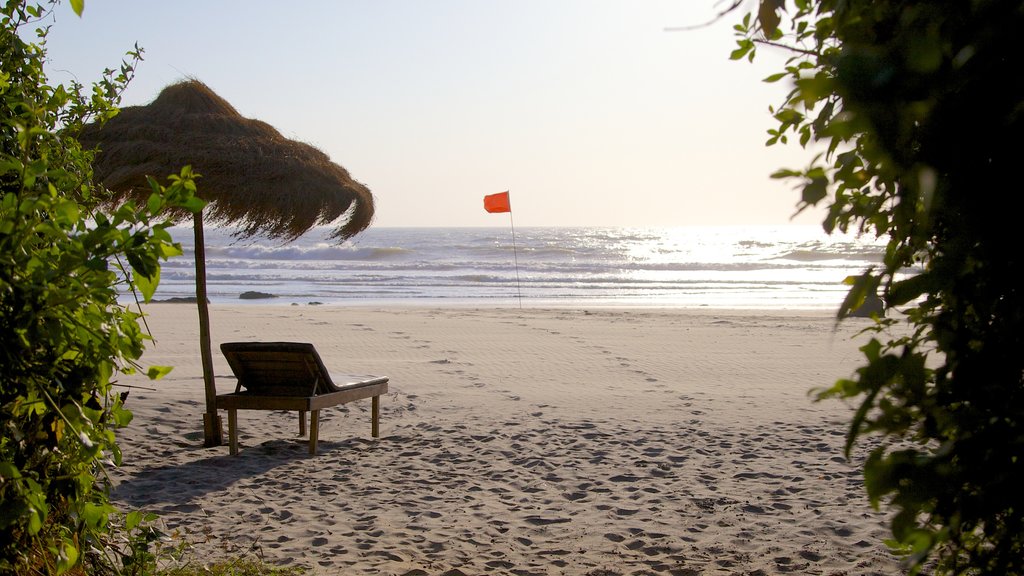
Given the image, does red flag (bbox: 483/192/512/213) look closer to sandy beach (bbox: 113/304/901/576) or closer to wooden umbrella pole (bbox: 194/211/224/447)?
sandy beach (bbox: 113/304/901/576)

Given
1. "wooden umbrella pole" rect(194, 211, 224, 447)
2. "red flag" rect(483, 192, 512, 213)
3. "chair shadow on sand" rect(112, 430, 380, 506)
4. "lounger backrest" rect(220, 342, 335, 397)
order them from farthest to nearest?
"red flag" rect(483, 192, 512, 213) → "wooden umbrella pole" rect(194, 211, 224, 447) → "lounger backrest" rect(220, 342, 335, 397) → "chair shadow on sand" rect(112, 430, 380, 506)

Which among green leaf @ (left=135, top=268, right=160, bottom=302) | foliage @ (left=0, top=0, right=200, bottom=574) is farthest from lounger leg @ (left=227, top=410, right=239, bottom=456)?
green leaf @ (left=135, top=268, right=160, bottom=302)

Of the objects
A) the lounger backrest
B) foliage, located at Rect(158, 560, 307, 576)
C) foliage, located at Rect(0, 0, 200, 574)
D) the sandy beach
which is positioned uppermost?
foliage, located at Rect(0, 0, 200, 574)

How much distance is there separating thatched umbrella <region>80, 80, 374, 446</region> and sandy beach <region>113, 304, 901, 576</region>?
1.16 m

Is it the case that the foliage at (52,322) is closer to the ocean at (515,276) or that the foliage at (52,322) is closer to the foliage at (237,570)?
the foliage at (237,570)

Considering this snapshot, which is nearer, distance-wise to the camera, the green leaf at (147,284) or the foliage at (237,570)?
the green leaf at (147,284)

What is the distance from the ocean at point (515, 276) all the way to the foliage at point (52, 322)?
574 inches

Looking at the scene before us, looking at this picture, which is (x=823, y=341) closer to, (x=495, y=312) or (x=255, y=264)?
(x=495, y=312)

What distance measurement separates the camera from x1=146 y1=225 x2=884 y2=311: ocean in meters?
24.5

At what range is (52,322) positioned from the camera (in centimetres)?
155

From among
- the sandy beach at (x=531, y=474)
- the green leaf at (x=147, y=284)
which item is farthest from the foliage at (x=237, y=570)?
the green leaf at (x=147, y=284)

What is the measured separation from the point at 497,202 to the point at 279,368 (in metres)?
13.5

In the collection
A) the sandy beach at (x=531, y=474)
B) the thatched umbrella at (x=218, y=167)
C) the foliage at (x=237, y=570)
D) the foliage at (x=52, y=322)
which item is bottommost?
the sandy beach at (x=531, y=474)

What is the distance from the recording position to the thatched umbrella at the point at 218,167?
591 centimetres
